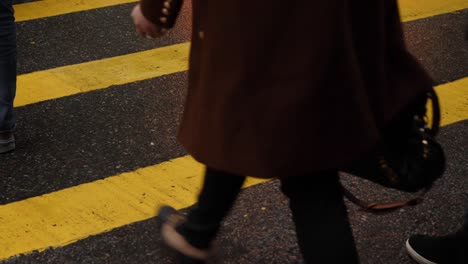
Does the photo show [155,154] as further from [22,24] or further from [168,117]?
[22,24]

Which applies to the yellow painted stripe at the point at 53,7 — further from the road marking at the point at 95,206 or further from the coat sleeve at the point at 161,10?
the coat sleeve at the point at 161,10

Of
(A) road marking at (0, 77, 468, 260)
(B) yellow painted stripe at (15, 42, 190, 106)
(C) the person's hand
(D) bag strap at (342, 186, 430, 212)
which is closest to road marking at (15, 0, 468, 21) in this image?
(B) yellow painted stripe at (15, 42, 190, 106)

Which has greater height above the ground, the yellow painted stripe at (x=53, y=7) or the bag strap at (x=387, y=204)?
the bag strap at (x=387, y=204)

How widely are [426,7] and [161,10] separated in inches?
161

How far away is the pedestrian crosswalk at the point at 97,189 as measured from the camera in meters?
3.30

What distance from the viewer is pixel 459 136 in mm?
4117

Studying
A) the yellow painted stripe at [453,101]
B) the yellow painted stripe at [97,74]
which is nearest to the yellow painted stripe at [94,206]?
the yellow painted stripe at [97,74]

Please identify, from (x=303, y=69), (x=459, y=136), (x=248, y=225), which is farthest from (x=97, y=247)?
(x=459, y=136)

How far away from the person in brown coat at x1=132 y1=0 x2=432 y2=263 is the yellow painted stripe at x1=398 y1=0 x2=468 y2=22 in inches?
148

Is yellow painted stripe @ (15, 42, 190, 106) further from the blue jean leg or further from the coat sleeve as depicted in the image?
the coat sleeve

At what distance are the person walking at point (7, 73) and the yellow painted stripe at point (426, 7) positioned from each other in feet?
9.26

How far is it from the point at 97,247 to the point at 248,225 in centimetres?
56

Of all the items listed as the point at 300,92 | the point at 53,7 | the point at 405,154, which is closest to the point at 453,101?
the point at 405,154

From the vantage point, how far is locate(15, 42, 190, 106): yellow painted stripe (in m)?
4.65
